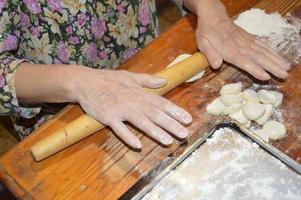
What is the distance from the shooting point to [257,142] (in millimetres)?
922

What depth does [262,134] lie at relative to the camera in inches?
39.0

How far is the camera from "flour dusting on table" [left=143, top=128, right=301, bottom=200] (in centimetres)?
87

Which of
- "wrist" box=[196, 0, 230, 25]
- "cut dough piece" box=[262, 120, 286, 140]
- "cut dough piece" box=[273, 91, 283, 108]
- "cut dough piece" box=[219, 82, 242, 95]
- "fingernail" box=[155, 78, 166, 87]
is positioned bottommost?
"cut dough piece" box=[262, 120, 286, 140]

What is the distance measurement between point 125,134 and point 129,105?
0.07m

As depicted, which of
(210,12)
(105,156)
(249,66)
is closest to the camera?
(105,156)

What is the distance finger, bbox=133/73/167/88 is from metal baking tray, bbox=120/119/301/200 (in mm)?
171

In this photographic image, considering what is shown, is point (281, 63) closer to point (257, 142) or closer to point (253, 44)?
point (253, 44)

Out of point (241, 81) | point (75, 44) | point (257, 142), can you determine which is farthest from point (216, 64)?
point (75, 44)

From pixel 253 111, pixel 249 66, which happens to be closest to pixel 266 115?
pixel 253 111

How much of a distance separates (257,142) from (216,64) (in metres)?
0.28

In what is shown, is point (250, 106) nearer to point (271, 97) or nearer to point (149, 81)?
point (271, 97)

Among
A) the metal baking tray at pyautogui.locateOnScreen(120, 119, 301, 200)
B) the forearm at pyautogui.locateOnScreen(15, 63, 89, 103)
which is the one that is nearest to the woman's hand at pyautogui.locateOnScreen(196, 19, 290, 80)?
the metal baking tray at pyautogui.locateOnScreen(120, 119, 301, 200)

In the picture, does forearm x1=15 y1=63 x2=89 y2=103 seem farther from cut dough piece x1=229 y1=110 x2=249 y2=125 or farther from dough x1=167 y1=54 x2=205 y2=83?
cut dough piece x1=229 y1=110 x2=249 y2=125

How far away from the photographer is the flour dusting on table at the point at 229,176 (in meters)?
0.87
